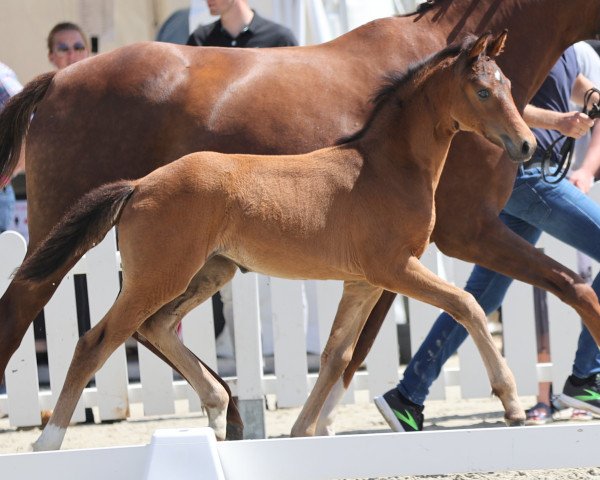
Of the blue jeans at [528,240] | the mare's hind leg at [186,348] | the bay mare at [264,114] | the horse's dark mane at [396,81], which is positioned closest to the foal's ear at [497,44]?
the horse's dark mane at [396,81]

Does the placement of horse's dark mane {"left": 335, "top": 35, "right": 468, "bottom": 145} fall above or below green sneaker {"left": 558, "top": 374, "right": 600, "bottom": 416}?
above

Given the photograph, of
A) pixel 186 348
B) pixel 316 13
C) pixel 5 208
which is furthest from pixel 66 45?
pixel 186 348

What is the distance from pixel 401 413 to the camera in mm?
5359

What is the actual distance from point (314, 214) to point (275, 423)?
2.16 meters

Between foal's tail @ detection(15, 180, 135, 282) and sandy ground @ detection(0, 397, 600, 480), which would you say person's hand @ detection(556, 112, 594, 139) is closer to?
sandy ground @ detection(0, 397, 600, 480)

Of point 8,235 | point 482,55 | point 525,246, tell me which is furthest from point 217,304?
point 482,55

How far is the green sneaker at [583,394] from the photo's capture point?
5.40 metres

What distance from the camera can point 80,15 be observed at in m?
7.74

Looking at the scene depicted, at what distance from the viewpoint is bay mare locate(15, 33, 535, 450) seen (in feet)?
13.3

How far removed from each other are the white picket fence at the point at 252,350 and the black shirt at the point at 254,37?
117 centimetres

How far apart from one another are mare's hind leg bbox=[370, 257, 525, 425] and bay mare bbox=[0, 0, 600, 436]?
603mm

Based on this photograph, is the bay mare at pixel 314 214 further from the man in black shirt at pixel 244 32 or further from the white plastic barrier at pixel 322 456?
the man in black shirt at pixel 244 32

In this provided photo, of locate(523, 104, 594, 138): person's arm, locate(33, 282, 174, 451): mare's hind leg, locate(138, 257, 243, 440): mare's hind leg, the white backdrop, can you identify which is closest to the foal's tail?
locate(33, 282, 174, 451): mare's hind leg

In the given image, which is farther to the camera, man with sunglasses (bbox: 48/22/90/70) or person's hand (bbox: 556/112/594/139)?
man with sunglasses (bbox: 48/22/90/70)
